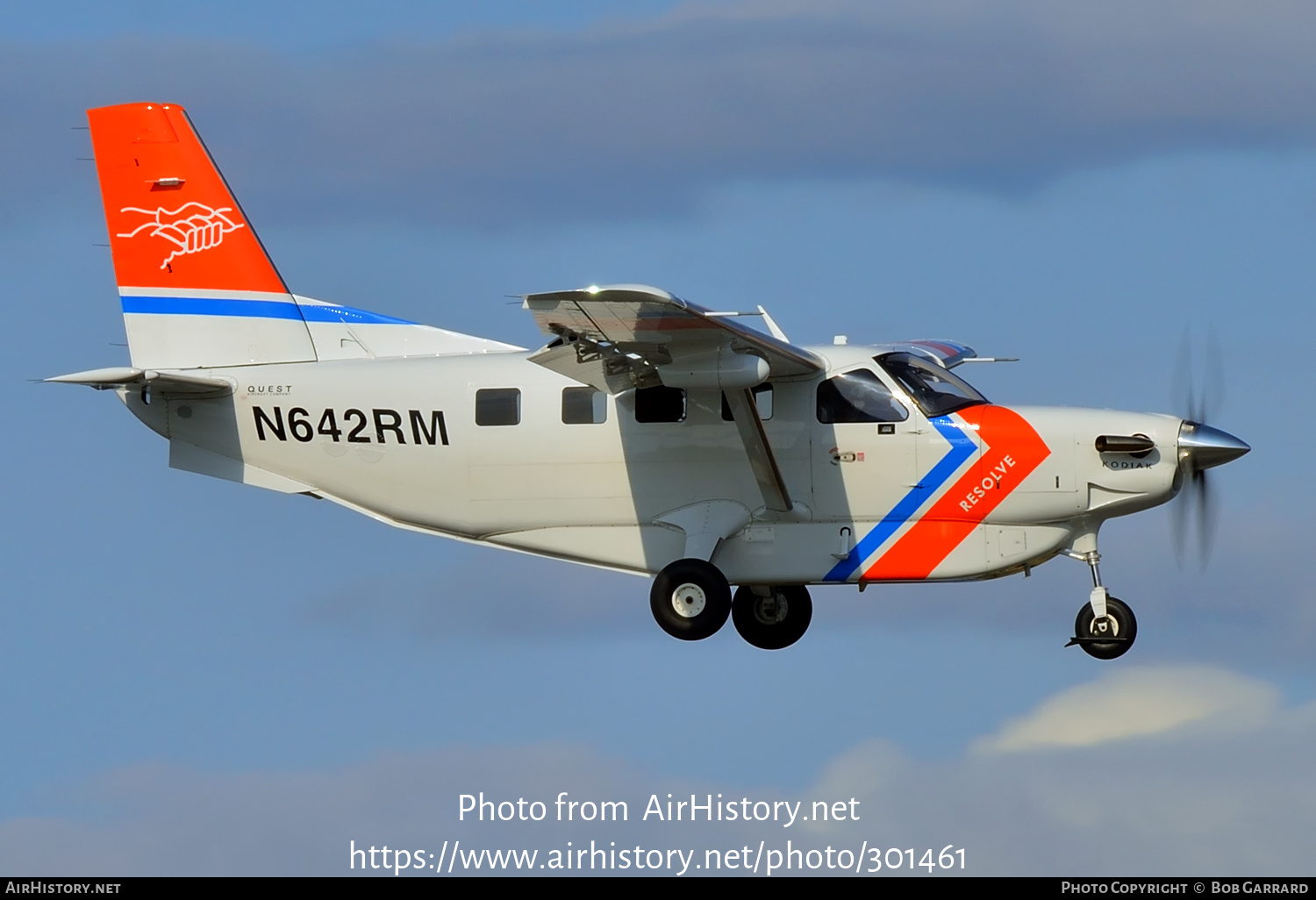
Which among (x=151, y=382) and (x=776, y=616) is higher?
(x=151, y=382)

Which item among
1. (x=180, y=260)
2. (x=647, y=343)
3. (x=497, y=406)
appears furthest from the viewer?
(x=180, y=260)

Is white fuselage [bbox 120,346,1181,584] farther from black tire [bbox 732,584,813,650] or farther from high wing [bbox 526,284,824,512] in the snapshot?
black tire [bbox 732,584,813,650]

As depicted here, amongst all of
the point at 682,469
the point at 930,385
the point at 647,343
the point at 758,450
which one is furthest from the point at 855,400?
the point at 647,343

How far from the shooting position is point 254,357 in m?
22.6

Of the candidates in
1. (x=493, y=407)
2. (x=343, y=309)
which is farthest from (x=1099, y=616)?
(x=343, y=309)

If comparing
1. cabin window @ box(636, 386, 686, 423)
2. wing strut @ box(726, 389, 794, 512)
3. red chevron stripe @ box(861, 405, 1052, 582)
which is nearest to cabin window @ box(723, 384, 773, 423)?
wing strut @ box(726, 389, 794, 512)

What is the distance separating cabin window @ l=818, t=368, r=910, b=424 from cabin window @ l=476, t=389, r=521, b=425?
3425mm

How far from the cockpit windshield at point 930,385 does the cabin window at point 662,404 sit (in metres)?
2.25

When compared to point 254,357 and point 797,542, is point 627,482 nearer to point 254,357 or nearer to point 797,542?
point 797,542

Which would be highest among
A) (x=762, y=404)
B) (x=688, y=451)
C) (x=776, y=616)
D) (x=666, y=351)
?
(x=666, y=351)

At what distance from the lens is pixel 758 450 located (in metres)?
20.5

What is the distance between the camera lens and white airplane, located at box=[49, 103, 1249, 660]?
20250mm

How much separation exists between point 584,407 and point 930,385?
3848 millimetres

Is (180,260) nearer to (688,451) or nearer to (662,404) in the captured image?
(662,404)
